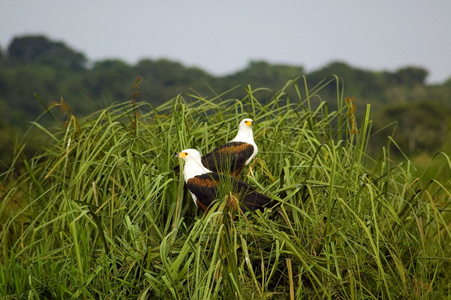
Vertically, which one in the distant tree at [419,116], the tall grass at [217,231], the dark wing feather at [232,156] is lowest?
the distant tree at [419,116]

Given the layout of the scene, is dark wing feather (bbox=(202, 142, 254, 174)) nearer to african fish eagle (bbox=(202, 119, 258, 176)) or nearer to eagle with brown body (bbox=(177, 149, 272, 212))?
african fish eagle (bbox=(202, 119, 258, 176))

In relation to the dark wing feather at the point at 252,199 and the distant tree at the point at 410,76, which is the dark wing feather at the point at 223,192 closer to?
the dark wing feather at the point at 252,199

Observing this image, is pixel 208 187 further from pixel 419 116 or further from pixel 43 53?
pixel 43 53

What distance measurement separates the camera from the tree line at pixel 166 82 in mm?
35688

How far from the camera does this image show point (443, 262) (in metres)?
4.99

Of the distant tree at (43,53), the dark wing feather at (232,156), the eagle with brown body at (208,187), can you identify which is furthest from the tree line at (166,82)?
the eagle with brown body at (208,187)

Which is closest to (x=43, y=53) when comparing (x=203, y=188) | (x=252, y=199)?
(x=203, y=188)

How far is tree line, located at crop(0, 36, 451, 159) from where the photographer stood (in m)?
35.7

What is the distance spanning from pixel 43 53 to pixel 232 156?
181ft

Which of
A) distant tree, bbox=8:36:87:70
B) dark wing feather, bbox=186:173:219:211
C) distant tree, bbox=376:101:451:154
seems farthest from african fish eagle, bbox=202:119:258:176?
distant tree, bbox=8:36:87:70

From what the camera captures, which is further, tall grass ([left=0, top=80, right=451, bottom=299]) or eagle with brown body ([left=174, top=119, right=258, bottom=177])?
eagle with brown body ([left=174, top=119, right=258, bottom=177])

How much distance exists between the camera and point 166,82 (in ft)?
153

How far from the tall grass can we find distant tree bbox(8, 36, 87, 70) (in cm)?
5087

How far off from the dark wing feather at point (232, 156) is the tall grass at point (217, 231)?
0.48 feet
